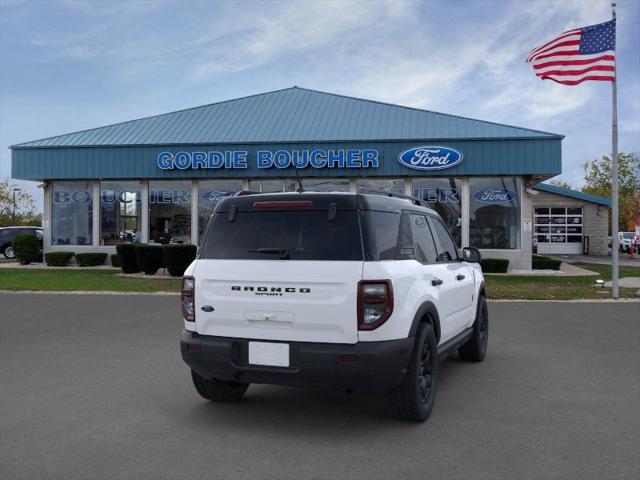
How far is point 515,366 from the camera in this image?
718cm

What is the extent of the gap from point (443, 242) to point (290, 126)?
19551mm

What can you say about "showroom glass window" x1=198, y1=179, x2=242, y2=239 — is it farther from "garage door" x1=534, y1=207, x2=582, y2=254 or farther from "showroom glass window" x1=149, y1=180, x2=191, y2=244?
"garage door" x1=534, y1=207, x2=582, y2=254

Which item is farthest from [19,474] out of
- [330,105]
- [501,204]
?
[330,105]

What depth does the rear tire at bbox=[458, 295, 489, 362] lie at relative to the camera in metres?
7.25

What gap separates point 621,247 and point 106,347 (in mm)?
40448

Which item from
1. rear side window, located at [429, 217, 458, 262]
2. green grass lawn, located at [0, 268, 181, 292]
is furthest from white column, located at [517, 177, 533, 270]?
rear side window, located at [429, 217, 458, 262]

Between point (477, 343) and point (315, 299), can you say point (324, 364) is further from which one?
point (477, 343)

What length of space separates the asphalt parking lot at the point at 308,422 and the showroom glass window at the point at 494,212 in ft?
48.8

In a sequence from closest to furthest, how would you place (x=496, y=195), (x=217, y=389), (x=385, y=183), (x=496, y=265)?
1. (x=217, y=389)
2. (x=496, y=265)
3. (x=496, y=195)
4. (x=385, y=183)

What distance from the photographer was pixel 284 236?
16.0 feet

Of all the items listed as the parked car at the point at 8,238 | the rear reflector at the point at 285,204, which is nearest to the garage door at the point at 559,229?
the parked car at the point at 8,238

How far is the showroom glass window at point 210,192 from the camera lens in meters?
24.9

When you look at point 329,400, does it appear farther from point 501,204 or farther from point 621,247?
point 621,247

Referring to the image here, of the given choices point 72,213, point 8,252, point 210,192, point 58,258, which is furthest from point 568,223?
point 8,252
